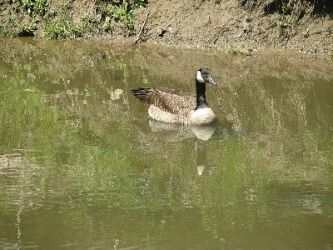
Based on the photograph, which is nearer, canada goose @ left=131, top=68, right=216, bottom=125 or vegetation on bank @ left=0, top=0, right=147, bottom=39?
canada goose @ left=131, top=68, right=216, bottom=125

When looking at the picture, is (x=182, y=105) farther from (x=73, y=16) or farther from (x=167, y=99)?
(x=73, y=16)

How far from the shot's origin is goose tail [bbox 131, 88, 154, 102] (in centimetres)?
1480

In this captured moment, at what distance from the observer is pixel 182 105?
14398 millimetres

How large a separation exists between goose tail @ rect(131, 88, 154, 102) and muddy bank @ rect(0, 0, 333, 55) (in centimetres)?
514

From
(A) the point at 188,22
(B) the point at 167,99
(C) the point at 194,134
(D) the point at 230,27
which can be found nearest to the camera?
(C) the point at 194,134

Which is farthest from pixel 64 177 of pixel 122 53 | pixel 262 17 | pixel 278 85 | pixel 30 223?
pixel 262 17

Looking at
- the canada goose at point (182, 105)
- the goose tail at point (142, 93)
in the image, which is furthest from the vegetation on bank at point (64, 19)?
the canada goose at point (182, 105)

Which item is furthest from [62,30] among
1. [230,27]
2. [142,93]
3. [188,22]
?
[142,93]

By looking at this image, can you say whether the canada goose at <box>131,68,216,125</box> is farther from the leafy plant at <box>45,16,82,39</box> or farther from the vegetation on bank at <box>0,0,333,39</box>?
the leafy plant at <box>45,16,82,39</box>

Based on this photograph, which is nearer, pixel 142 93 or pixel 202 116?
pixel 202 116

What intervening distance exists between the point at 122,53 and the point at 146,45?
106cm

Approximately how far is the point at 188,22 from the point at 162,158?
9.84 m

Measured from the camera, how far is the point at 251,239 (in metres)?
8.88

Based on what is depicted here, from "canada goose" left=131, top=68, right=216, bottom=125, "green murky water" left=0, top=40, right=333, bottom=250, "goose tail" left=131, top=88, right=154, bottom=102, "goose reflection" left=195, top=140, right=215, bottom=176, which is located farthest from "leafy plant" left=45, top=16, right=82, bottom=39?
"goose reflection" left=195, top=140, right=215, bottom=176
